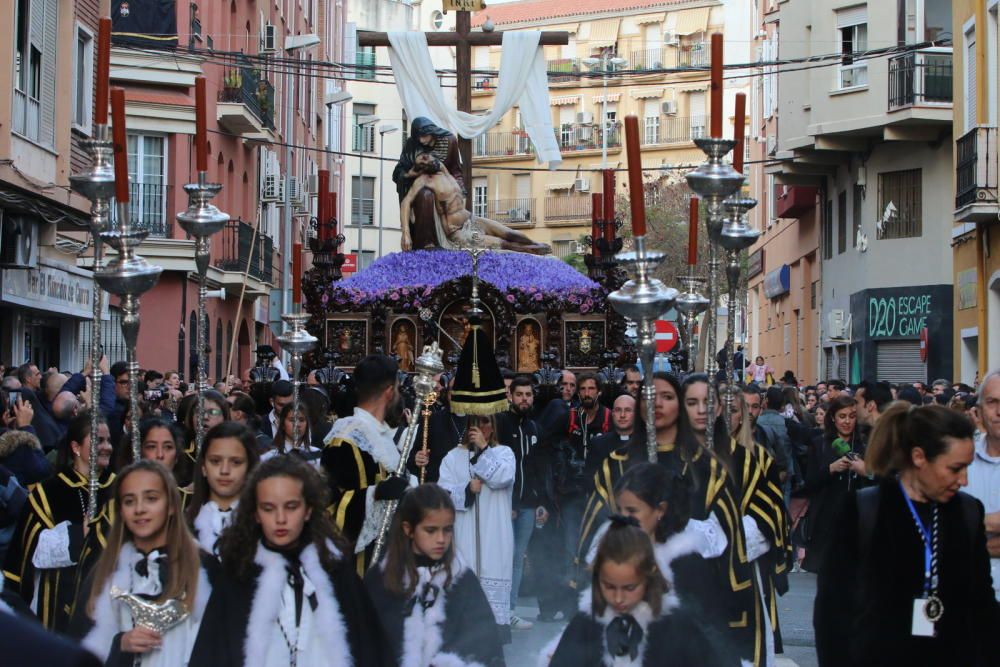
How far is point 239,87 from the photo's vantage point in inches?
1191

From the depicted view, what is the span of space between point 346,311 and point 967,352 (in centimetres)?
1178

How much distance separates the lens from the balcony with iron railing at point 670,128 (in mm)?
61600

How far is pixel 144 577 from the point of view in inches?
202

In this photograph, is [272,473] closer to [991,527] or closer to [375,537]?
[375,537]

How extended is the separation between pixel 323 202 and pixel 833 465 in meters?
5.30

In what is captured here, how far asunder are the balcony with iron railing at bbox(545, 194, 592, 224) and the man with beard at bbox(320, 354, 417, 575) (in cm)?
5582

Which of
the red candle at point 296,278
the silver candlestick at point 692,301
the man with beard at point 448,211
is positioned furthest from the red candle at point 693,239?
the man with beard at point 448,211

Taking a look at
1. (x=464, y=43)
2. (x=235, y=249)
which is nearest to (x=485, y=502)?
(x=464, y=43)

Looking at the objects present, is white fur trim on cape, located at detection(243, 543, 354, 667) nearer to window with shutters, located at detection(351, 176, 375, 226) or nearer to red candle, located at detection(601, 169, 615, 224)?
red candle, located at detection(601, 169, 615, 224)

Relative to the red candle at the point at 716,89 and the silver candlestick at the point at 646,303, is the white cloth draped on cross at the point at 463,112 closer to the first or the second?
the red candle at the point at 716,89

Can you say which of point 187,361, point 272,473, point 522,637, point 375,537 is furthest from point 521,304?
point 187,361

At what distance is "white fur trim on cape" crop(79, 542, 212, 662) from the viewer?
502 centimetres

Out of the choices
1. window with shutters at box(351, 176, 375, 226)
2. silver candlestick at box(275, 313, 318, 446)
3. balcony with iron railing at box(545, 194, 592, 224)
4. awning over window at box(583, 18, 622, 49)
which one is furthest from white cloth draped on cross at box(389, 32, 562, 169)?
awning over window at box(583, 18, 622, 49)

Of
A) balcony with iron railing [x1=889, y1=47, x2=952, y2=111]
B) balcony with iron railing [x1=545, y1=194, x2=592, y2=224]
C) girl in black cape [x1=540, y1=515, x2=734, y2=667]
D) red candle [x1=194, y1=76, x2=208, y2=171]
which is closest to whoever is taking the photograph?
girl in black cape [x1=540, y1=515, x2=734, y2=667]
